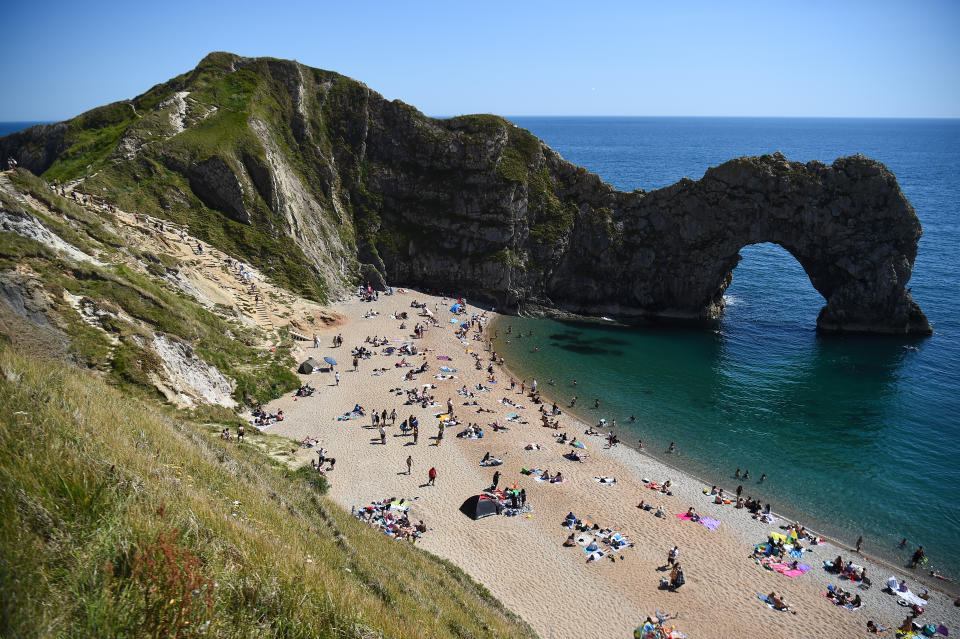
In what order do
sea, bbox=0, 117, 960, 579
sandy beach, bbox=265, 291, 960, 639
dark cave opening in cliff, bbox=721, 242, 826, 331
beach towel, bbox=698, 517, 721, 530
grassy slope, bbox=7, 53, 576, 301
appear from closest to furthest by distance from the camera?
1. sandy beach, bbox=265, 291, 960, 639
2. beach towel, bbox=698, 517, 721, 530
3. sea, bbox=0, 117, 960, 579
4. grassy slope, bbox=7, 53, 576, 301
5. dark cave opening in cliff, bbox=721, 242, 826, 331

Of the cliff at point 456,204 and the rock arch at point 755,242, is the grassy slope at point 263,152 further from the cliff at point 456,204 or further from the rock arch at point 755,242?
the rock arch at point 755,242

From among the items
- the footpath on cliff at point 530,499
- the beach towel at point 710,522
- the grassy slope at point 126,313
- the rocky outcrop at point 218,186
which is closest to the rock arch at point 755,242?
the footpath on cliff at point 530,499

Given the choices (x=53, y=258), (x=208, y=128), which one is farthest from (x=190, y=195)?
(x=53, y=258)

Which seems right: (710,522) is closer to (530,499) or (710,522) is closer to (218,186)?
(530,499)

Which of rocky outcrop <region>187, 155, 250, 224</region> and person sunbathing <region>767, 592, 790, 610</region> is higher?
rocky outcrop <region>187, 155, 250, 224</region>

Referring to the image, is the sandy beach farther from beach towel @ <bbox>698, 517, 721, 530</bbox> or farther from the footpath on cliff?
beach towel @ <bbox>698, 517, 721, 530</bbox>

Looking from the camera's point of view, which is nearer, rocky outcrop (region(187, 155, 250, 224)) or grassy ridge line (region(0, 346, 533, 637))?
grassy ridge line (region(0, 346, 533, 637))

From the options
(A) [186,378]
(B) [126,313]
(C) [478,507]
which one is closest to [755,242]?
(C) [478,507]

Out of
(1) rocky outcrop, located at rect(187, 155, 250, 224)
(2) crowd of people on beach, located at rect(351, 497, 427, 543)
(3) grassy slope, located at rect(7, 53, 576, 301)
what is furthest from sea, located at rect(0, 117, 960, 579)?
(1) rocky outcrop, located at rect(187, 155, 250, 224)
